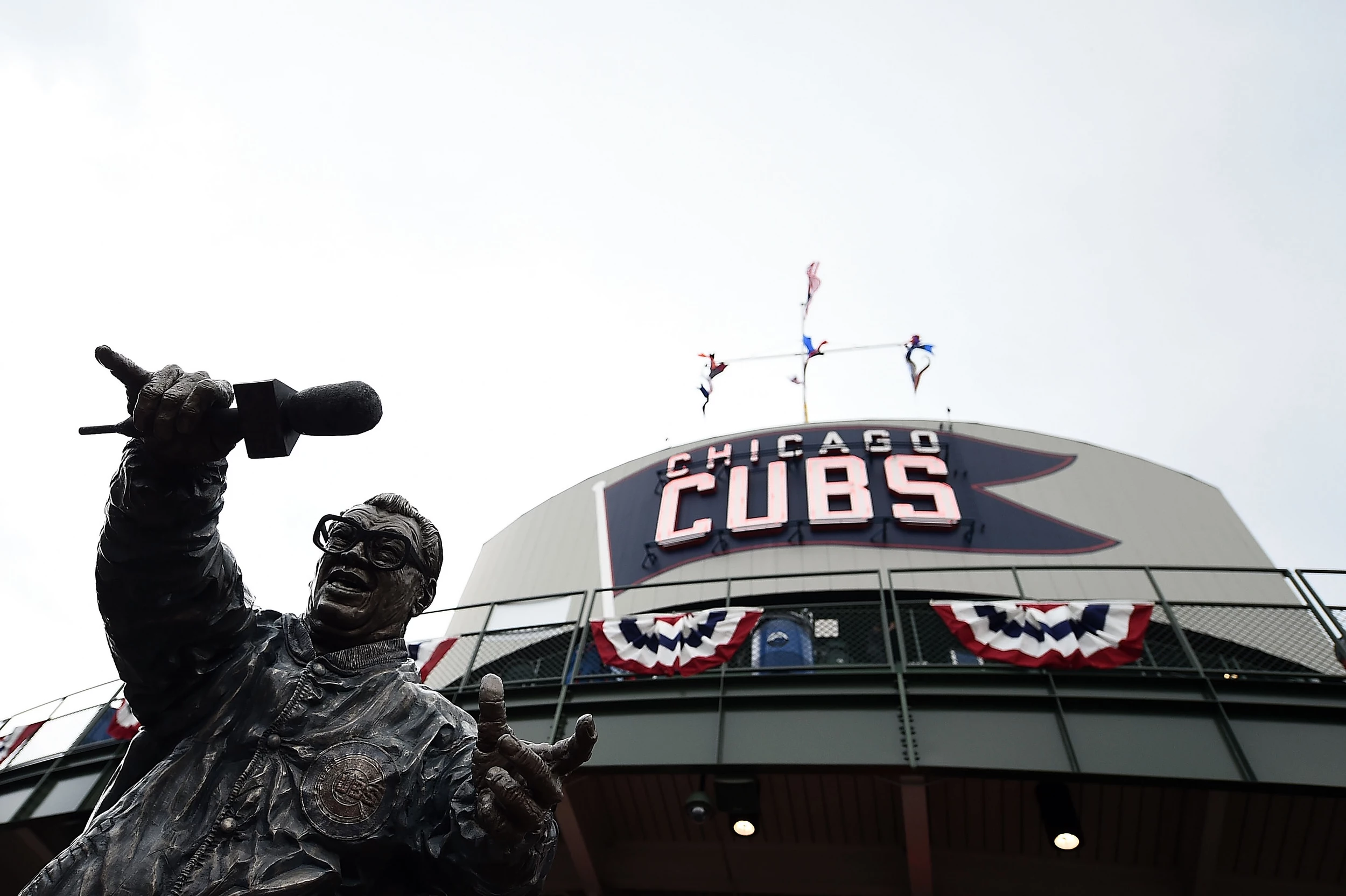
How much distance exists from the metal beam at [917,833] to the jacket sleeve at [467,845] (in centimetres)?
573

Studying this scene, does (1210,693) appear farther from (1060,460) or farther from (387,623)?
(1060,460)

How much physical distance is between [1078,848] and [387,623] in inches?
314

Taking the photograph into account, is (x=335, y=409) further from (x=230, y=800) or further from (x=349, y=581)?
(x=230, y=800)

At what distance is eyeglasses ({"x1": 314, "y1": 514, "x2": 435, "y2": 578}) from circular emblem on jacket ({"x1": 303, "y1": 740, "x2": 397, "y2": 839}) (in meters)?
0.64

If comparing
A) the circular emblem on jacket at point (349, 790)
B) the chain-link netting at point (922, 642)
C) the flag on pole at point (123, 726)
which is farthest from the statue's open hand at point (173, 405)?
the flag on pole at point (123, 726)

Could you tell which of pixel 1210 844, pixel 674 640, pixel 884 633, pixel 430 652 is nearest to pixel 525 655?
pixel 430 652

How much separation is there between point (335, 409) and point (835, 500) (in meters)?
13.2

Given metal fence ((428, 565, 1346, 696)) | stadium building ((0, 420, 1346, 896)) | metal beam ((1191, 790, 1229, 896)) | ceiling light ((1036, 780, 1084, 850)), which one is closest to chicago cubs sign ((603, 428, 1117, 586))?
metal fence ((428, 565, 1346, 696))

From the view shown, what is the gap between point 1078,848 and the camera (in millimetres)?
7934

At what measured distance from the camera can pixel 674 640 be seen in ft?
27.7

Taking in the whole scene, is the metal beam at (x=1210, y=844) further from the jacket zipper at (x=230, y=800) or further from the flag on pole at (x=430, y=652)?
the jacket zipper at (x=230, y=800)

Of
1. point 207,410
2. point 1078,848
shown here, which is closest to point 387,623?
point 207,410

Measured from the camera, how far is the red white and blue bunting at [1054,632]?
7.41 meters

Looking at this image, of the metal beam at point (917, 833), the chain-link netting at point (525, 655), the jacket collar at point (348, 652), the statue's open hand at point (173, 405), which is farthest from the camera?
the chain-link netting at point (525, 655)
